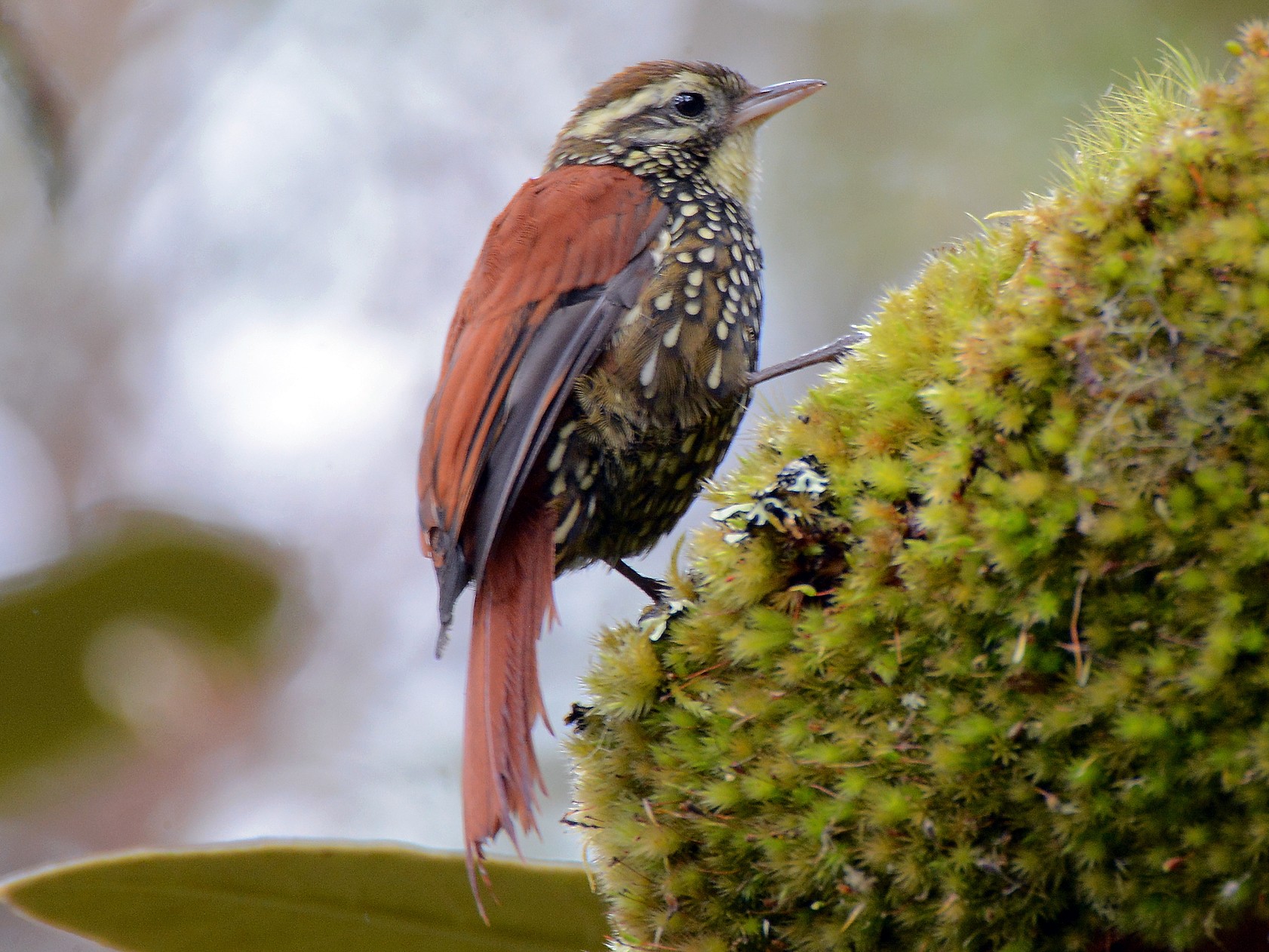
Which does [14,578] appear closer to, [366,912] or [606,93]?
[366,912]

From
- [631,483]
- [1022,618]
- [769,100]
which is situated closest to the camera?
[1022,618]

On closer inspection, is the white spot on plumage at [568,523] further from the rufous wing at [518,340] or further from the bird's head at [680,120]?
the bird's head at [680,120]

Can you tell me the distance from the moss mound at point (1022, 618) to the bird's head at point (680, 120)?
5.34 feet

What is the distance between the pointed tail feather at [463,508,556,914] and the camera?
1847 millimetres

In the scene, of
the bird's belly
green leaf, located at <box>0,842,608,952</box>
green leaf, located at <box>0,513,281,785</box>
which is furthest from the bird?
green leaf, located at <box>0,513,281,785</box>

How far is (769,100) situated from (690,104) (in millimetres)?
254

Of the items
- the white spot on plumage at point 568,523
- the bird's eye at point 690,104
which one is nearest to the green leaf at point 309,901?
the white spot on plumage at point 568,523

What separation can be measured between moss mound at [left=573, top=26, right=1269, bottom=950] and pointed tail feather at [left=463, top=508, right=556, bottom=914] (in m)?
0.28

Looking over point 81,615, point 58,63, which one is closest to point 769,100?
point 81,615

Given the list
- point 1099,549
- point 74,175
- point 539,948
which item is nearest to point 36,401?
point 74,175

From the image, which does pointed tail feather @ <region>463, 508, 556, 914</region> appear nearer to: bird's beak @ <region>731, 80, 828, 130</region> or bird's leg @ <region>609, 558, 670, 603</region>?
bird's leg @ <region>609, 558, 670, 603</region>

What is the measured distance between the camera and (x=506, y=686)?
206cm

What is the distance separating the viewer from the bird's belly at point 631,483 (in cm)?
252

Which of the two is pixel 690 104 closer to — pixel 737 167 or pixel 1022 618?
pixel 737 167
